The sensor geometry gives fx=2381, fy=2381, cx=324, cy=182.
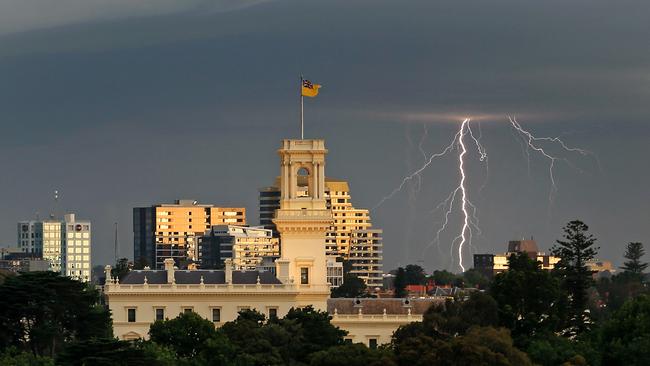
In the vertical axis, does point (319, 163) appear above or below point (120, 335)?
above

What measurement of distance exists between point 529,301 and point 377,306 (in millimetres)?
26057

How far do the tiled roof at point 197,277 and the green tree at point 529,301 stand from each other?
24.0 m

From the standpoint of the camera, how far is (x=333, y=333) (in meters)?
151

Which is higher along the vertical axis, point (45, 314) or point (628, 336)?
point (45, 314)

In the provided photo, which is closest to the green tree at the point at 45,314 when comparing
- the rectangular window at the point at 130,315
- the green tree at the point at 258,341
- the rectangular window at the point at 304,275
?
the green tree at the point at 258,341

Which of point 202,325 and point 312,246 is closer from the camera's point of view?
point 202,325

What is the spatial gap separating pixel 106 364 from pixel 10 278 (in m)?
29.8

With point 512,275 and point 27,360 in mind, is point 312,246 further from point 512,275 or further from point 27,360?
point 27,360

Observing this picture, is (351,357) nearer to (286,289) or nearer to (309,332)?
(309,332)

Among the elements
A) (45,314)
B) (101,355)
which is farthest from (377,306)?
(101,355)

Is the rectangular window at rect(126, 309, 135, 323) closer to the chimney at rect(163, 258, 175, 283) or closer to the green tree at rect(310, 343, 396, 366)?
the chimney at rect(163, 258, 175, 283)

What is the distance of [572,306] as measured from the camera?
155000 mm

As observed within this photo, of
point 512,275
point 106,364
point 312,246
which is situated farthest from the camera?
point 312,246

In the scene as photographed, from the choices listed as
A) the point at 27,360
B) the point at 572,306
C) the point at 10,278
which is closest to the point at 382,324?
the point at 572,306
